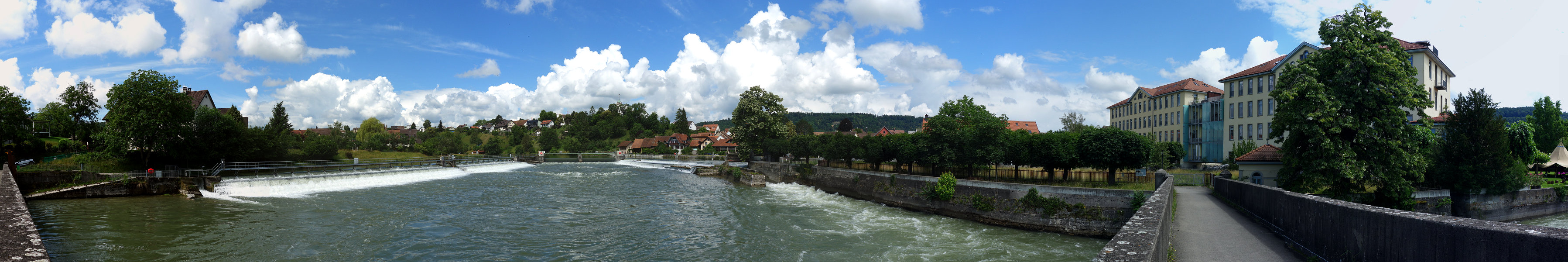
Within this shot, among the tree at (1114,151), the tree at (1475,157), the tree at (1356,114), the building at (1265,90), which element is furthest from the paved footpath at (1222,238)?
the building at (1265,90)

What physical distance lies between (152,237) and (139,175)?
1466 cm

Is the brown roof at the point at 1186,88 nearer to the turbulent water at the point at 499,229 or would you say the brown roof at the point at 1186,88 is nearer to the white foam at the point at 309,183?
the turbulent water at the point at 499,229

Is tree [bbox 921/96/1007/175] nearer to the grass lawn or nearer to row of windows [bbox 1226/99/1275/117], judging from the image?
row of windows [bbox 1226/99/1275/117]

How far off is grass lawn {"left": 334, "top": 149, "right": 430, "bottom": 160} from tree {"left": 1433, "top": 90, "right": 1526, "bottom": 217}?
7810 centimetres

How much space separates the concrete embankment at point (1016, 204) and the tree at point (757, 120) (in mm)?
29045

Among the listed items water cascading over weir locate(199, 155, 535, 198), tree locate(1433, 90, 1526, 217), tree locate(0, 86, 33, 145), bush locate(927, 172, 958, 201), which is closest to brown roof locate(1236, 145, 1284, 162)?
tree locate(1433, 90, 1526, 217)

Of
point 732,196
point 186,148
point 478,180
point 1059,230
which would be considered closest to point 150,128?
point 186,148

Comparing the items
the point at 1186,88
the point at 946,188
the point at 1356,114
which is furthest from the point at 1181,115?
the point at 946,188

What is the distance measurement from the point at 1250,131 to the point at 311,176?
64121mm

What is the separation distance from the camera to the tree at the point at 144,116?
94.6 feet

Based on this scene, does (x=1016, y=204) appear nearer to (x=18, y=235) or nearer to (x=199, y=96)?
(x=18, y=235)

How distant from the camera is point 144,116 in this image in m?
29.2

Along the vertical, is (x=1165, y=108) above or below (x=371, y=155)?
above

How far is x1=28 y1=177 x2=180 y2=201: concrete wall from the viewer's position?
2225cm
